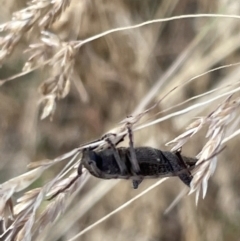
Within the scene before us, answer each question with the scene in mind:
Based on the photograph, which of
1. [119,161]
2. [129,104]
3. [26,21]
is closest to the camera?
[119,161]

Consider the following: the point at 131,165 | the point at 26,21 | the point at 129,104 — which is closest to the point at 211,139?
the point at 131,165

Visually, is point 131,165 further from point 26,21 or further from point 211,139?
point 26,21

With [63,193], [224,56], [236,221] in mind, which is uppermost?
[63,193]

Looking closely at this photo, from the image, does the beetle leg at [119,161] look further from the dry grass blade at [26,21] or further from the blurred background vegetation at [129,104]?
the blurred background vegetation at [129,104]

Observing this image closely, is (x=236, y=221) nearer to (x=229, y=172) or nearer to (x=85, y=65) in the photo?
(x=229, y=172)

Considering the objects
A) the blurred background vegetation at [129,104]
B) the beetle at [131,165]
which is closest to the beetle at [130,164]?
the beetle at [131,165]

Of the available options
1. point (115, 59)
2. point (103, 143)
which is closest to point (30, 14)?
point (103, 143)

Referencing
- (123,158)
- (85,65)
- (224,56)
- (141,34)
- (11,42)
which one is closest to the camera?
(123,158)

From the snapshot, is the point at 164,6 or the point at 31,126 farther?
the point at 31,126
